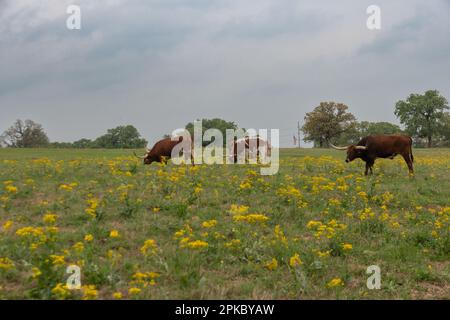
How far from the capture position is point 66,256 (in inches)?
253

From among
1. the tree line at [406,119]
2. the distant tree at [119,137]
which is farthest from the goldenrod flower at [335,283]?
the distant tree at [119,137]

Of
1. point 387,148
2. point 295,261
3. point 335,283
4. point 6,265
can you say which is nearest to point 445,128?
point 387,148

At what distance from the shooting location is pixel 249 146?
2345 cm

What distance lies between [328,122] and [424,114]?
1955cm

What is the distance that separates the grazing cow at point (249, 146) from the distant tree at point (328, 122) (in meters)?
64.8

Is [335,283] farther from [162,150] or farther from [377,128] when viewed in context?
[377,128]

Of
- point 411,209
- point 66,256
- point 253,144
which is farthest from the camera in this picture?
point 253,144

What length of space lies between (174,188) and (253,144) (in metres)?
13.1

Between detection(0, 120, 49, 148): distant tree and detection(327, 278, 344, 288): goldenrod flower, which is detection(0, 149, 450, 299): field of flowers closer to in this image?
detection(327, 278, 344, 288): goldenrod flower

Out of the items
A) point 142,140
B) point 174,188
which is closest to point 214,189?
point 174,188

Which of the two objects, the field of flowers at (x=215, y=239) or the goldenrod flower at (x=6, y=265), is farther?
the field of flowers at (x=215, y=239)

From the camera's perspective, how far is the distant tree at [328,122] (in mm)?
86688

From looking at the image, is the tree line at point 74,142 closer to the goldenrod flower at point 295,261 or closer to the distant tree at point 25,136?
the distant tree at point 25,136
